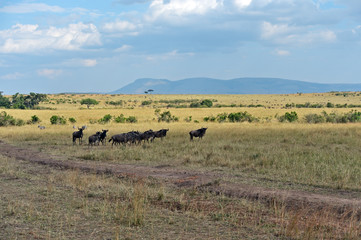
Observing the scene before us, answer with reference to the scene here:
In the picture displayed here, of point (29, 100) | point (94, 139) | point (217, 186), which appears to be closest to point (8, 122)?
point (94, 139)

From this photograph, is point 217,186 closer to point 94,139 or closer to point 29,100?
point 94,139

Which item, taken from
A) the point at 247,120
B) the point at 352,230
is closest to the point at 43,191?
the point at 352,230

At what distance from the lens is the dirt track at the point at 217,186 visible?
9156 millimetres

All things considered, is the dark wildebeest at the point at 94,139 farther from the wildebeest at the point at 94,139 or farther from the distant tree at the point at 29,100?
the distant tree at the point at 29,100

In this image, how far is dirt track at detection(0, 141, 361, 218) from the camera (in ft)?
30.0

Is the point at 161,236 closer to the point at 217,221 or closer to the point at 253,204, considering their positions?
the point at 217,221

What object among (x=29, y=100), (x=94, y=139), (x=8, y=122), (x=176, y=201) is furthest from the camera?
(x=29, y=100)

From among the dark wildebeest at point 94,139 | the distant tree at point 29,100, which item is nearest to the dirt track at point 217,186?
the dark wildebeest at point 94,139

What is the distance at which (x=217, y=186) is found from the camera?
11.2 m

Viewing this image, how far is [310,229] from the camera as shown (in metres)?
6.84

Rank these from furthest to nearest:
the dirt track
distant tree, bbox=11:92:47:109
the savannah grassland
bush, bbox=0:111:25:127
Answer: distant tree, bbox=11:92:47:109 → bush, bbox=0:111:25:127 → the dirt track → the savannah grassland

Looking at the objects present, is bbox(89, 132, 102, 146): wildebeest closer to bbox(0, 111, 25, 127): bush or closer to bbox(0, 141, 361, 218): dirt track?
bbox(0, 141, 361, 218): dirt track

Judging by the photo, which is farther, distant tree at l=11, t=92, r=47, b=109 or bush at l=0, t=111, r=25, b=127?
distant tree at l=11, t=92, r=47, b=109

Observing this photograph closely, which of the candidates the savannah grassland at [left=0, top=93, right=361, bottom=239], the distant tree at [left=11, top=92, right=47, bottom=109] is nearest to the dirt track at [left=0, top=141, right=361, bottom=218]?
the savannah grassland at [left=0, top=93, right=361, bottom=239]
